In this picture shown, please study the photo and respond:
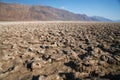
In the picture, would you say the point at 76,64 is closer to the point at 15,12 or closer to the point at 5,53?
the point at 5,53

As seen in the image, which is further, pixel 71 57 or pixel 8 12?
pixel 8 12

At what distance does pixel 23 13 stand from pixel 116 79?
278 feet

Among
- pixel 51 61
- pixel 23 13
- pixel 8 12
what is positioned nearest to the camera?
pixel 51 61

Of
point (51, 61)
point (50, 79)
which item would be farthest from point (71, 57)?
point (50, 79)

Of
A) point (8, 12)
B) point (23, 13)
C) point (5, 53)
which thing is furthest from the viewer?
point (23, 13)

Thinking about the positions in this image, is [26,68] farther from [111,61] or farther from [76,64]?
[111,61]

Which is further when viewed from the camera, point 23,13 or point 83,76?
point 23,13

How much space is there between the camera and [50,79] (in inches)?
100

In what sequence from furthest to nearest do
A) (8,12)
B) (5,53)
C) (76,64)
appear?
(8,12), (5,53), (76,64)

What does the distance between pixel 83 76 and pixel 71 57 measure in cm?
120

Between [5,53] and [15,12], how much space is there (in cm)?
8001

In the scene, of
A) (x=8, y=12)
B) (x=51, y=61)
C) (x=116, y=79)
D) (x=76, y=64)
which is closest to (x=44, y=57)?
(x=51, y=61)

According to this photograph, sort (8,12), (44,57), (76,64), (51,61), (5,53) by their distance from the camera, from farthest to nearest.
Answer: (8,12) < (5,53) < (44,57) < (51,61) < (76,64)

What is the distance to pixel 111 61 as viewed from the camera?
3379mm
